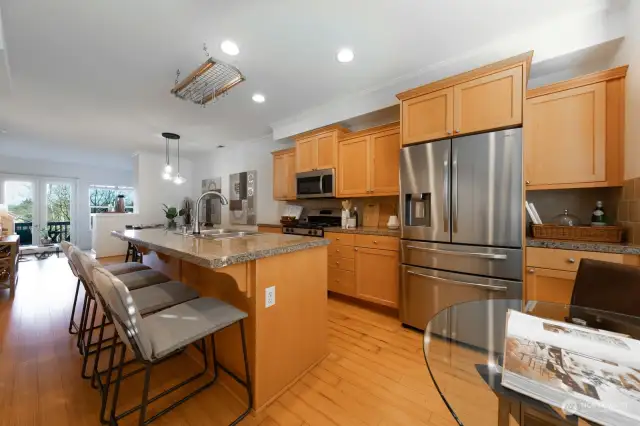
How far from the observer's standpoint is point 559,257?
5.76ft

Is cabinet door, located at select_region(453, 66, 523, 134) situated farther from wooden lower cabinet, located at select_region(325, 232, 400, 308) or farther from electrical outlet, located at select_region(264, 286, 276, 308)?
electrical outlet, located at select_region(264, 286, 276, 308)

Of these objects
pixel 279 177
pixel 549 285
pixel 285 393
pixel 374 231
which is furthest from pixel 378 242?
pixel 279 177

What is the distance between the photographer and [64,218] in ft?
22.5

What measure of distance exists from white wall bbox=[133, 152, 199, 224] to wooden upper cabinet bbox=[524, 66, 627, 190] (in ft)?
23.2

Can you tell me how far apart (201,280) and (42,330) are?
184cm

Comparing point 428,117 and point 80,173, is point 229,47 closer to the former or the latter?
point 428,117

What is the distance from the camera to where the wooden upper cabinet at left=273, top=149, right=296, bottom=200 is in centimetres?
404

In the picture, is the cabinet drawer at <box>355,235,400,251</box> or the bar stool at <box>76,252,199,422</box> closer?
the bar stool at <box>76,252,199,422</box>

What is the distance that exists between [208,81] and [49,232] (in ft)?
25.5

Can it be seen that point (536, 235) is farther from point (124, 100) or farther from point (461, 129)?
point (124, 100)

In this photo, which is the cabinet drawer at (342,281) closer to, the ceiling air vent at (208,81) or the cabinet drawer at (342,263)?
the cabinet drawer at (342,263)

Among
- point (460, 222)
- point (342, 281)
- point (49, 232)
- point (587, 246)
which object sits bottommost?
point (342, 281)

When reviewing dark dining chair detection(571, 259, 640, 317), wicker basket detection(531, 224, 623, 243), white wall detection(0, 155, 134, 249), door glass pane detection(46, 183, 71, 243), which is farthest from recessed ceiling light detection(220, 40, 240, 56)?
door glass pane detection(46, 183, 71, 243)

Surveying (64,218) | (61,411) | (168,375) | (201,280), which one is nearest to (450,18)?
(201,280)
